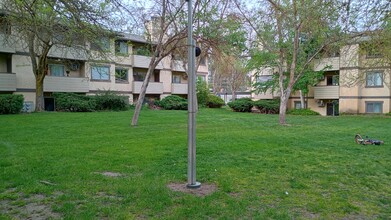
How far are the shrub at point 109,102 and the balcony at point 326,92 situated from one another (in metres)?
18.9

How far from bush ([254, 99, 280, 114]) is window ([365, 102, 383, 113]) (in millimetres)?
8242

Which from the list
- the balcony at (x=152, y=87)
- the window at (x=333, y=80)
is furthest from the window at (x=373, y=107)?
the balcony at (x=152, y=87)

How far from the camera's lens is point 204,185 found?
212 inches

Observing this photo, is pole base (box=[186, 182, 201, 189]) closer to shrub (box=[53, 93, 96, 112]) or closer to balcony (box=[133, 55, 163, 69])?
shrub (box=[53, 93, 96, 112])

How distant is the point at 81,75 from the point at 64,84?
2664 millimetres

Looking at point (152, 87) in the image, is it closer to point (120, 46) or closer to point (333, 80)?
Result: point (120, 46)

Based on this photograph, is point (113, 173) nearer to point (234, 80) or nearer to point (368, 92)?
point (368, 92)

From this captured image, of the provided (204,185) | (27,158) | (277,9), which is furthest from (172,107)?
(204,185)

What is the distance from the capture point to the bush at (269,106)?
99.5 ft

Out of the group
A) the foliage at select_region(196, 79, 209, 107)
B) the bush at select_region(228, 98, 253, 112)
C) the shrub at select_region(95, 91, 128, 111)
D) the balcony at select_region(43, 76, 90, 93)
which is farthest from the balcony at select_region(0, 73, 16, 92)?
the bush at select_region(228, 98, 253, 112)

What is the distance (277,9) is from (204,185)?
11269mm

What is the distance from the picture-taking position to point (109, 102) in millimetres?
26422

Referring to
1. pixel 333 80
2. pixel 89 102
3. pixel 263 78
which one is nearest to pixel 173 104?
pixel 89 102

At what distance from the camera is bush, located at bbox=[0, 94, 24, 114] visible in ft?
64.3
